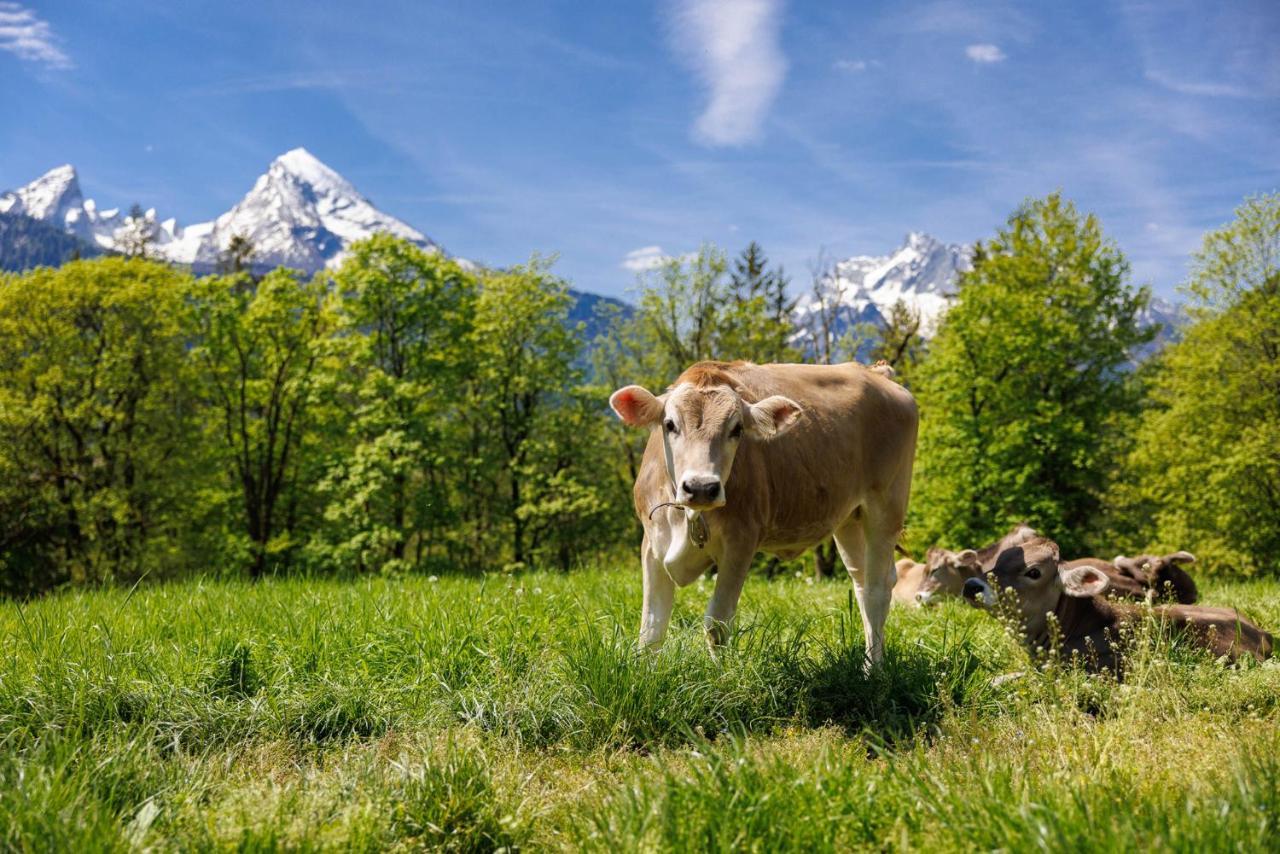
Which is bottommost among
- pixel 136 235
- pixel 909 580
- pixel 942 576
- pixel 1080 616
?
pixel 909 580

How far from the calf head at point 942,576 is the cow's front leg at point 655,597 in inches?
201

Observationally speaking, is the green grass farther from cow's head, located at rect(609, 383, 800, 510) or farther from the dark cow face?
the dark cow face

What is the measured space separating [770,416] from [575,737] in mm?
2221

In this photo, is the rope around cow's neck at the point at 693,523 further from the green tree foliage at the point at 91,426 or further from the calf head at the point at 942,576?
the green tree foliage at the point at 91,426

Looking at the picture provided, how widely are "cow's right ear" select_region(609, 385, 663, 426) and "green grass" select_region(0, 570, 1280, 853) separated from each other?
54.4 inches

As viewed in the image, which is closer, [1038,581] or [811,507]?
[811,507]

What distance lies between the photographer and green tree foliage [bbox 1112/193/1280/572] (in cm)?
2719

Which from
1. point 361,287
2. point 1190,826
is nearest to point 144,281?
point 361,287

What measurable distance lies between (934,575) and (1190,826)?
9.02m

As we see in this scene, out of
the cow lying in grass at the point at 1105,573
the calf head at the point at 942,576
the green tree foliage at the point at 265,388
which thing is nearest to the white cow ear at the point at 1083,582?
the cow lying in grass at the point at 1105,573

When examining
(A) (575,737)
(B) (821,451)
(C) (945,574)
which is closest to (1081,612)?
(B) (821,451)

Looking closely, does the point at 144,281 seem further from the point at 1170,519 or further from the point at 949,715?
the point at 1170,519

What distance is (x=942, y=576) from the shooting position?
11.5m

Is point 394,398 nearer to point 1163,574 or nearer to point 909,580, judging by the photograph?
point 909,580
